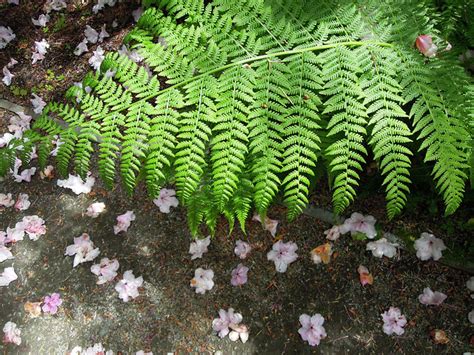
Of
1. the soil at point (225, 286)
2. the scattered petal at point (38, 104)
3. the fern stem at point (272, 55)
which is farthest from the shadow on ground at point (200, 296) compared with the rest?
the fern stem at point (272, 55)

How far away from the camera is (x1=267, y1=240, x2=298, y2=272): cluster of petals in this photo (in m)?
2.97

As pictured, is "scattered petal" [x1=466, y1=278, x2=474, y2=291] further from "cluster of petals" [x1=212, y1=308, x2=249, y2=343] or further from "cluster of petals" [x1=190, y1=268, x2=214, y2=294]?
"cluster of petals" [x1=190, y1=268, x2=214, y2=294]

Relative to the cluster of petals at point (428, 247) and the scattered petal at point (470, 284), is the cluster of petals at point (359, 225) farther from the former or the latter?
the scattered petal at point (470, 284)

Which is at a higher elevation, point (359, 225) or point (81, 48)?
point (81, 48)

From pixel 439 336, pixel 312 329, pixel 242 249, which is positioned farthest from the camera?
pixel 242 249

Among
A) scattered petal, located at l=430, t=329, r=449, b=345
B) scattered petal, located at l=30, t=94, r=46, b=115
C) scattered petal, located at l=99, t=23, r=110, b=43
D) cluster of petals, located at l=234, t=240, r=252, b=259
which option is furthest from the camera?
scattered petal, located at l=99, t=23, r=110, b=43

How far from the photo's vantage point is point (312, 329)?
2744 mm

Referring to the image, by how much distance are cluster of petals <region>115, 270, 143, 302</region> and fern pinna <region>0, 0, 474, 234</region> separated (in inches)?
51.6

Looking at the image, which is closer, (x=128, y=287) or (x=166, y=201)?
(x=128, y=287)

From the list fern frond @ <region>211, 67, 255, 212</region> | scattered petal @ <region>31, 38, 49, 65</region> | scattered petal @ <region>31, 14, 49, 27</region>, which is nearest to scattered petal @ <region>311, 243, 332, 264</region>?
fern frond @ <region>211, 67, 255, 212</region>

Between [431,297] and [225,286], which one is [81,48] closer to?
[225,286]

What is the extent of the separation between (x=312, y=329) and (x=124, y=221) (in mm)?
1666

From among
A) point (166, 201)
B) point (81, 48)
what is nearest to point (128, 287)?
point (166, 201)

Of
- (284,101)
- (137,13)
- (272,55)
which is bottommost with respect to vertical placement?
(137,13)
